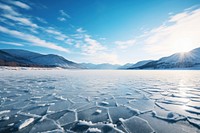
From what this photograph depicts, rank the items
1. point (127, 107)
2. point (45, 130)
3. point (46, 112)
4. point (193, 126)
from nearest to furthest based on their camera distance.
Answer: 1. point (45, 130)
2. point (193, 126)
3. point (46, 112)
4. point (127, 107)

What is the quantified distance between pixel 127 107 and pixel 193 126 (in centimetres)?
228

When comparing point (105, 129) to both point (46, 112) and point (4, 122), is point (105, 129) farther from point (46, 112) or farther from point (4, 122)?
point (4, 122)

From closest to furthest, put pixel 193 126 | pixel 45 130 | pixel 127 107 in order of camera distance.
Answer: pixel 45 130, pixel 193 126, pixel 127 107

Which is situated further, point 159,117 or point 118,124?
point 159,117

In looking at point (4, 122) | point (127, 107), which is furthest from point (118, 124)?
point (4, 122)

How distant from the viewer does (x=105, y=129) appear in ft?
11.4

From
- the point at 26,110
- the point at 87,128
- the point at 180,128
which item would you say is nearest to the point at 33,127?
the point at 87,128

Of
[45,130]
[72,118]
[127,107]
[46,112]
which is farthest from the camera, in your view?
[127,107]

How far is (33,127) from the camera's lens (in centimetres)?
356

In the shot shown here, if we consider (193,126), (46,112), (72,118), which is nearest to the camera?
(193,126)

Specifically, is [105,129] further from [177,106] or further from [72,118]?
[177,106]

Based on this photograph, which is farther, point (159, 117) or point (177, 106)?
point (177, 106)

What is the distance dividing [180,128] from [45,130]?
11.1 feet

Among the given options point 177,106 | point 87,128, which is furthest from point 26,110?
point 177,106
